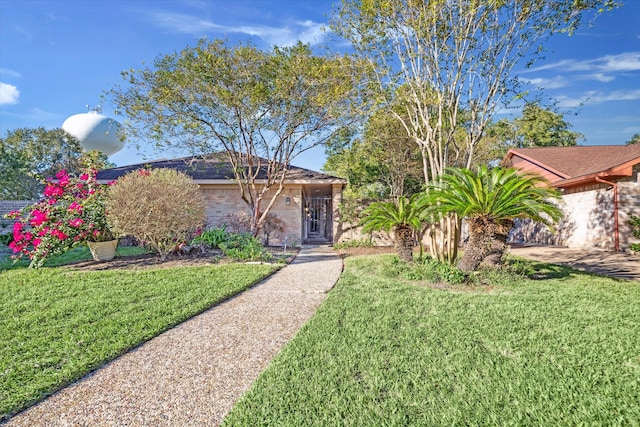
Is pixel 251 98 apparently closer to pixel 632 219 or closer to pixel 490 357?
pixel 490 357

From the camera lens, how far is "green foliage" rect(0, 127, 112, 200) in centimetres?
2573

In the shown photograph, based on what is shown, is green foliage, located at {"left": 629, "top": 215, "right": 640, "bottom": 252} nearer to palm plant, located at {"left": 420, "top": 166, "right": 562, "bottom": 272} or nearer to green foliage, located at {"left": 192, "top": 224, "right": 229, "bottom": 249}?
palm plant, located at {"left": 420, "top": 166, "right": 562, "bottom": 272}

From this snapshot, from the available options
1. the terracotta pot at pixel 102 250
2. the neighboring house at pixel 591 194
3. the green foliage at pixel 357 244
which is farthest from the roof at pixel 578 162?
the terracotta pot at pixel 102 250

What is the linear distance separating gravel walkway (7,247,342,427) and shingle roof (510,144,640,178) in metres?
13.7

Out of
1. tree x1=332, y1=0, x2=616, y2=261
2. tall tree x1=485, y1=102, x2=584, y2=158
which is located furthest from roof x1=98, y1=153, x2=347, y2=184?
tall tree x1=485, y1=102, x2=584, y2=158

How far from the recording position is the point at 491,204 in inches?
227

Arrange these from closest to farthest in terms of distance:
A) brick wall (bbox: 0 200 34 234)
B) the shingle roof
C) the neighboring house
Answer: the neighboring house, brick wall (bbox: 0 200 34 234), the shingle roof

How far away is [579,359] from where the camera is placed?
2809 mm

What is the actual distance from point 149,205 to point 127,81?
521 centimetres

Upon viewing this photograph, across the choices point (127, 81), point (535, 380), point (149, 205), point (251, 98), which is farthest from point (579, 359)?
point (127, 81)

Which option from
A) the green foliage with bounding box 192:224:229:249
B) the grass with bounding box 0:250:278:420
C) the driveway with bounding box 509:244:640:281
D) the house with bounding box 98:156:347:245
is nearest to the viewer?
the grass with bounding box 0:250:278:420

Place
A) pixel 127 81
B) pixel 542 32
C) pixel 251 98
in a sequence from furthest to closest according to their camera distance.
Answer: pixel 127 81
pixel 251 98
pixel 542 32

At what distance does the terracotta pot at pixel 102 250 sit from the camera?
27.5 ft

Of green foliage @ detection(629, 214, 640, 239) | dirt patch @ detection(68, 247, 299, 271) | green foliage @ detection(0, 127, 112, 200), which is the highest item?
green foliage @ detection(0, 127, 112, 200)
